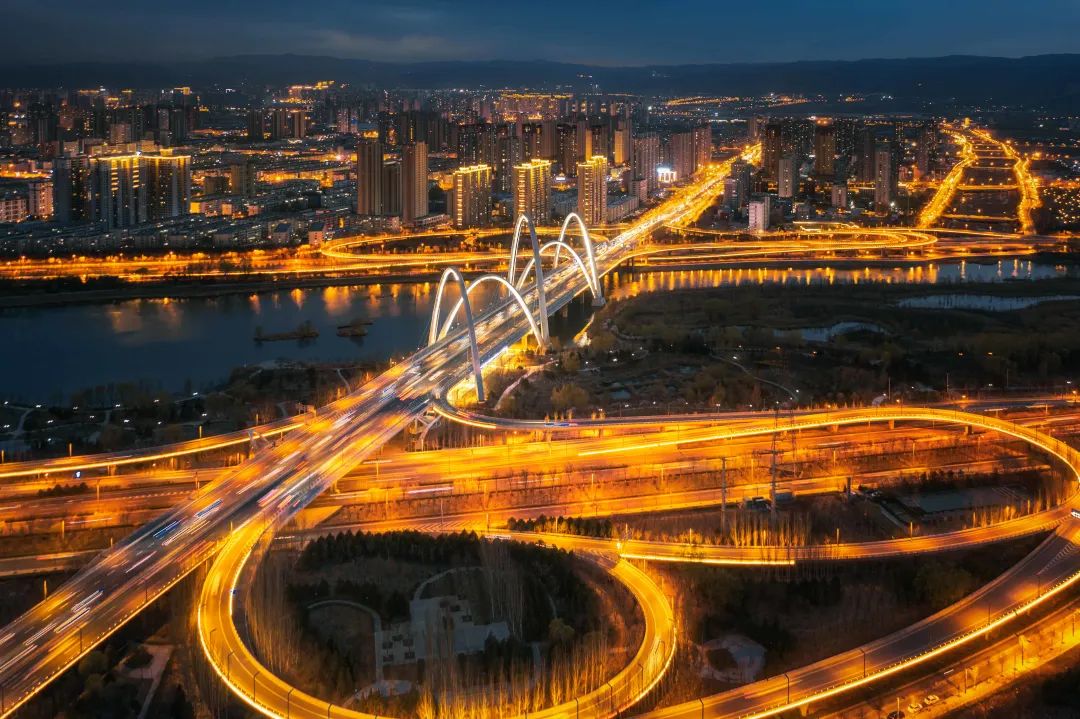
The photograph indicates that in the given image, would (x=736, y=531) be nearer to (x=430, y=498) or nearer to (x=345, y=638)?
(x=430, y=498)

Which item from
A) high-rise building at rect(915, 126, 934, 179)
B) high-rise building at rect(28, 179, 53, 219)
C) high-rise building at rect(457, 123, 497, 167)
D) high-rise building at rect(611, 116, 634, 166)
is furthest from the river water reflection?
high-rise building at rect(611, 116, 634, 166)

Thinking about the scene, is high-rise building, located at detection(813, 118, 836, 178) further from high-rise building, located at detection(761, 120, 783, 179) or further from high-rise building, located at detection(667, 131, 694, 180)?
high-rise building, located at detection(667, 131, 694, 180)

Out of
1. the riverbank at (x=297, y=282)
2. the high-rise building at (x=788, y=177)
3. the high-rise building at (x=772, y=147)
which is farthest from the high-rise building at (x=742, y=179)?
the riverbank at (x=297, y=282)

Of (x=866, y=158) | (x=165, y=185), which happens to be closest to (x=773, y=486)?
(x=165, y=185)

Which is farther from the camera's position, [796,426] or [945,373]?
[945,373]

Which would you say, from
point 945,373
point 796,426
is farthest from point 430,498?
point 945,373

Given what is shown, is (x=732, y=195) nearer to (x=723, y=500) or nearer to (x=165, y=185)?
(x=165, y=185)

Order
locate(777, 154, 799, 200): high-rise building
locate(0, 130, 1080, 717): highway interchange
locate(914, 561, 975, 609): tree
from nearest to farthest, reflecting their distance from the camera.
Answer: locate(0, 130, 1080, 717): highway interchange, locate(914, 561, 975, 609): tree, locate(777, 154, 799, 200): high-rise building
